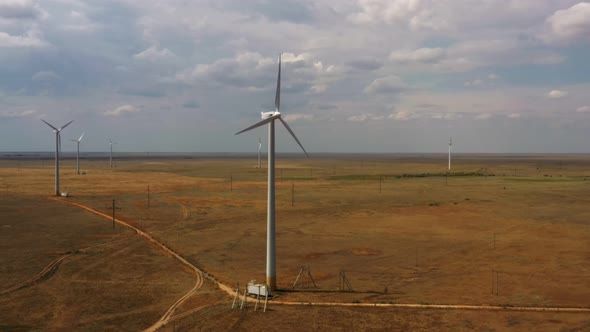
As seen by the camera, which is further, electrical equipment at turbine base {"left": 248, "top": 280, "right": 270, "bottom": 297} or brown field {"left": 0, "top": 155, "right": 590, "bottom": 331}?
electrical equipment at turbine base {"left": 248, "top": 280, "right": 270, "bottom": 297}

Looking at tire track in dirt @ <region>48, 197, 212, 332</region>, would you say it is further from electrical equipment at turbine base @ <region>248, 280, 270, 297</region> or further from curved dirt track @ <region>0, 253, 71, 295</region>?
curved dirt track @ <region>0, 253, 71, 295</region>

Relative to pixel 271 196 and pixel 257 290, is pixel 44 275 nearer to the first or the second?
pixel 257 290

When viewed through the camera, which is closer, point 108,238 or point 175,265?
point 175,265

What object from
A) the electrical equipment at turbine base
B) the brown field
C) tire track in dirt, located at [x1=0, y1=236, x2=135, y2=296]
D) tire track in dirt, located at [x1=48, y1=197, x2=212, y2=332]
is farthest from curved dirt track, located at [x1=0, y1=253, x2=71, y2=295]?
the electrical equipment at turbine base

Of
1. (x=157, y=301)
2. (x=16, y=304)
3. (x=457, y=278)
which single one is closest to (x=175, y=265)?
(x=157, y=301)

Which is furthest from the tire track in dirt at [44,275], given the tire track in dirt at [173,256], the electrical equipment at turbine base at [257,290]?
the electrical equipment at turbine base at [257,290]

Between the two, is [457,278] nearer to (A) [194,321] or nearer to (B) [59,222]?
(A) [194,321]
